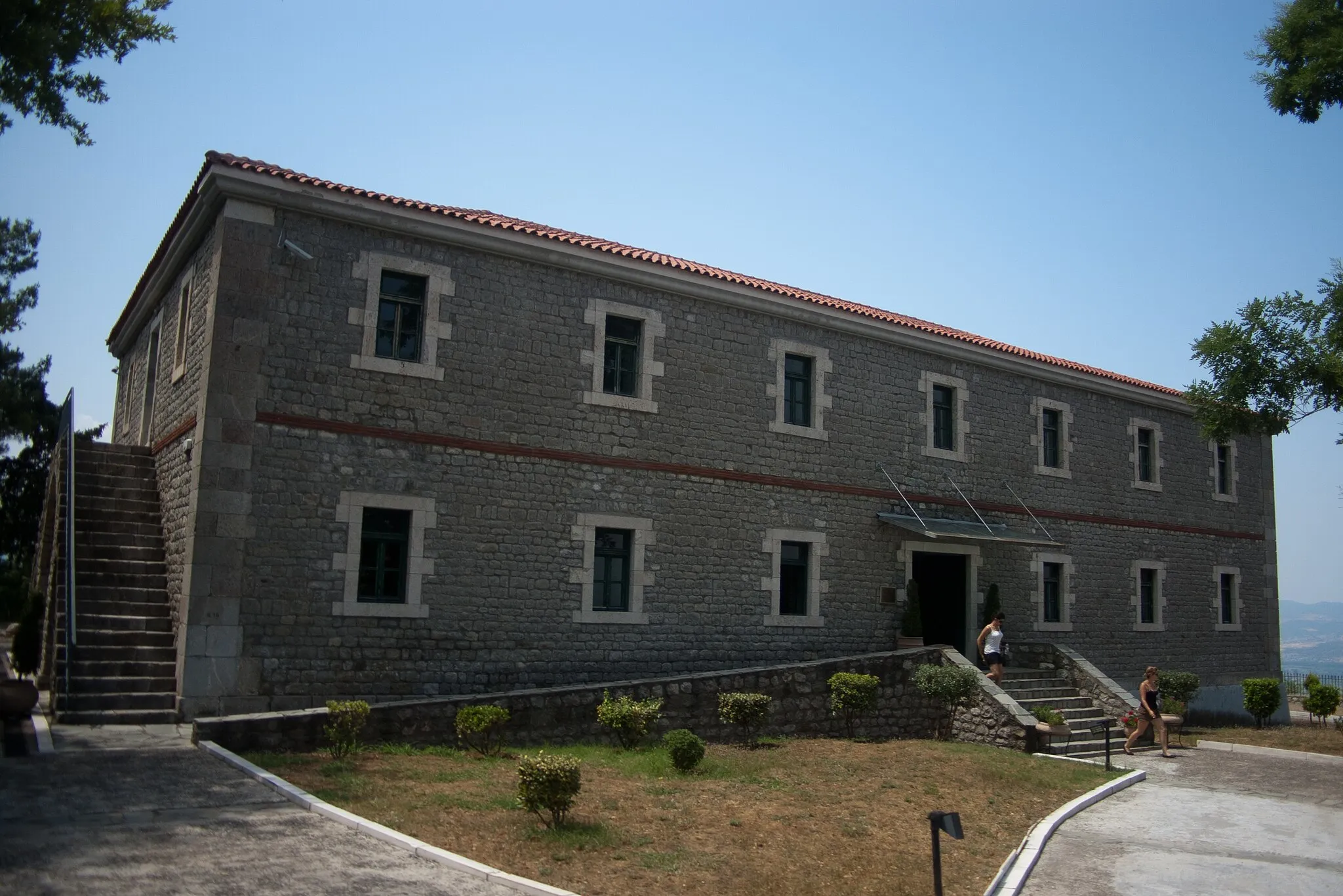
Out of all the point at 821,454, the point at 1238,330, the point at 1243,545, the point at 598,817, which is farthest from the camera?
the point at 1243,545

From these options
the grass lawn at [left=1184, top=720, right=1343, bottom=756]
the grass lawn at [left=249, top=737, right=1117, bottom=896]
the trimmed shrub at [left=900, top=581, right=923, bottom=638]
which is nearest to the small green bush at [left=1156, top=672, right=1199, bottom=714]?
the grass lawn at [left=1184, top=720, right=1343, bottom=756]

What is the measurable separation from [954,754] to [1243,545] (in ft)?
52.4

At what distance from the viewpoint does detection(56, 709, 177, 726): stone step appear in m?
11.6

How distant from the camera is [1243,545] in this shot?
84.6ft

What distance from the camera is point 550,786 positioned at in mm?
8477

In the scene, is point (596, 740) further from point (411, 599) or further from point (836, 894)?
point (836, 894)

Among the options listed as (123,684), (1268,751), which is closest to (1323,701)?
(1268,751)

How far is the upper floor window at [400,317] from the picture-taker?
14055 mm

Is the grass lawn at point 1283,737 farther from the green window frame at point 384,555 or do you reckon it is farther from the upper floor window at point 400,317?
the upper floor window at point 400,317

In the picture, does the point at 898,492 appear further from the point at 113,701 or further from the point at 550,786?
the point at 113,701

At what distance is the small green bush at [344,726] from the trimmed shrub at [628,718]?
10.1 feet

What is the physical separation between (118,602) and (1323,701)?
78.9ft

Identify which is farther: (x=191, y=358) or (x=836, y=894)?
(x=191, y=358)

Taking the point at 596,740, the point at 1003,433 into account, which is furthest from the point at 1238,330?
the point at 596,740
